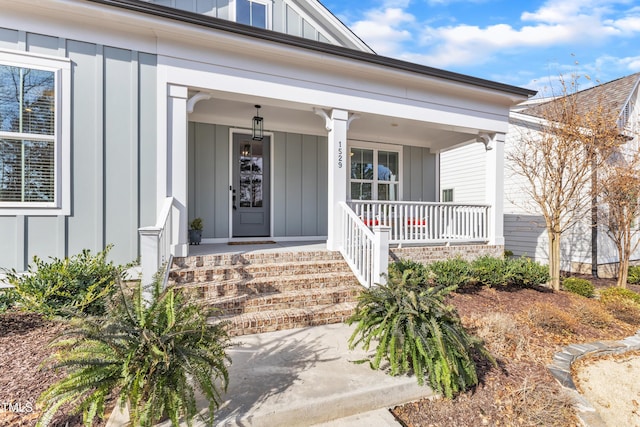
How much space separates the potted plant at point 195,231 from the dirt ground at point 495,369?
8.59ft

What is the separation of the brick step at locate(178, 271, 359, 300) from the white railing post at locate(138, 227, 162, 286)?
1.62 feet

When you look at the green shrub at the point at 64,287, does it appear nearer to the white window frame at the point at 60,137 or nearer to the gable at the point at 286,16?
the white window frame at the point at 60,137

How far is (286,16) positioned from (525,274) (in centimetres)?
728

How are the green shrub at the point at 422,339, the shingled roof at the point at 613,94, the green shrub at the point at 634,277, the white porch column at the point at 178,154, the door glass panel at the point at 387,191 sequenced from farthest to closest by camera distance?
the shingled roof at the point at 613,94
the door glass panel at the point at 387,191
the green shrub at the point at 634,277
the white porch column at the point at 178,154
the green shrub at the point at 422,339

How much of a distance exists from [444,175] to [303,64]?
8.58 m

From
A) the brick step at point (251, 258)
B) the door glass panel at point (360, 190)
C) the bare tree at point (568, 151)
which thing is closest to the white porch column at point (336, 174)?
the brick step at point (251, 258)

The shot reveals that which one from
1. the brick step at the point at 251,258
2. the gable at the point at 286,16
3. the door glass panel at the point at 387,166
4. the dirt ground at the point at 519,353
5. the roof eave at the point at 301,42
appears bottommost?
the dirt ground at the point at 519,353

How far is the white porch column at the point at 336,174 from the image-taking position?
5.22 meters

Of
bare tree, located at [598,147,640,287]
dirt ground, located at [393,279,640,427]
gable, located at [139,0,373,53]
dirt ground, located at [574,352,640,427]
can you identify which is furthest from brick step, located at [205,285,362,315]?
bare tree, located at [598,147,640,287]

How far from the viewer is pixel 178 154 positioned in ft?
14.8

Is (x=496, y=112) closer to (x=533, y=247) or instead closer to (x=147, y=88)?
(x=533, y=247)

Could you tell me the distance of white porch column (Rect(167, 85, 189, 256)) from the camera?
447cm

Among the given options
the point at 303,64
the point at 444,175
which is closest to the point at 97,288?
A: the point at 303,64

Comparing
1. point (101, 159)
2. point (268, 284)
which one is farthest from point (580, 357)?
point (101, 159)
